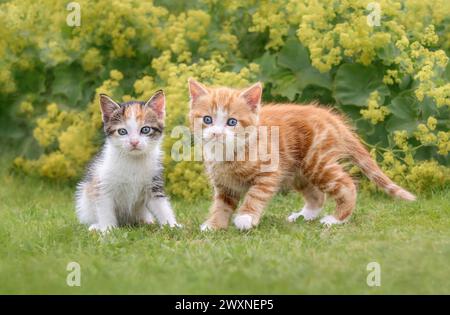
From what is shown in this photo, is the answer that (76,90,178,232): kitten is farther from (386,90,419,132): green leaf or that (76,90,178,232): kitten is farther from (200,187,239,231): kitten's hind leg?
(386,90,419,132): green leaf

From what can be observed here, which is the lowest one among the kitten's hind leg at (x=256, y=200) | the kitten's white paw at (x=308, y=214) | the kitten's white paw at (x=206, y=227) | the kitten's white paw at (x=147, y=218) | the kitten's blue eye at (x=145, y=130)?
the kitten's white paw at (x=308, y=214)

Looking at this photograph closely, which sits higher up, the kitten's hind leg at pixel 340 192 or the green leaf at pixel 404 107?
the green leaf at pixel 404 107

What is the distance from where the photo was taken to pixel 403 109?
22.0 ft

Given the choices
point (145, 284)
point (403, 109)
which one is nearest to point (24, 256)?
point (145, 284)

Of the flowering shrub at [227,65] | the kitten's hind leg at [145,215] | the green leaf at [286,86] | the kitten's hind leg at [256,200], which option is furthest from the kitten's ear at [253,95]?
the green leaf at [286,86]

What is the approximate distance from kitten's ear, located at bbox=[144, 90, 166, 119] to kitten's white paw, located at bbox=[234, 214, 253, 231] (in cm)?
91

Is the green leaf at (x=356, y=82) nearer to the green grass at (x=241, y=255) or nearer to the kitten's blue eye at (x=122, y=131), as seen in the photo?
the green grass at (x=241, y=255)

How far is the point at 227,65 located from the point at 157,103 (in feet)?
6.78

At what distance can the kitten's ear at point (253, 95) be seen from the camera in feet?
17.3

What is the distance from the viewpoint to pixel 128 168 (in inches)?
207

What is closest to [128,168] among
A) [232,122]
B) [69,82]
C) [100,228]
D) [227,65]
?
[100,228]

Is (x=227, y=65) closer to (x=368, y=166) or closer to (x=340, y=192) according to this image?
(x=368, y=166)

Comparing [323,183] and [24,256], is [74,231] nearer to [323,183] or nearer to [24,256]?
[24,256]

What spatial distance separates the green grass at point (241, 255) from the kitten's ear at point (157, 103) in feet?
2.64
